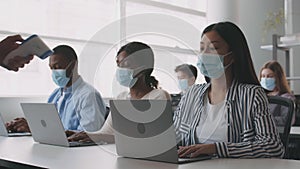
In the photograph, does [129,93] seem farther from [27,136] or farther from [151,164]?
[151,164]

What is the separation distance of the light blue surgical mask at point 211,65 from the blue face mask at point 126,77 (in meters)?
0.49

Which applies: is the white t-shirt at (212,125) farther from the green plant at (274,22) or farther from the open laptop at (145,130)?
the green plant at (274,22)

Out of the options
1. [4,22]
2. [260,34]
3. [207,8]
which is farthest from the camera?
[260,34]

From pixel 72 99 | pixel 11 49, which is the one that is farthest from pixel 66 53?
pixel 11 49

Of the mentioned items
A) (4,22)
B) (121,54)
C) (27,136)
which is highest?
(4,22)

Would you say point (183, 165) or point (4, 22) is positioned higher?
point (4, 22)

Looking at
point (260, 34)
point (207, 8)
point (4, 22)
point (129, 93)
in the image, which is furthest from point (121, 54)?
point (260, 34)

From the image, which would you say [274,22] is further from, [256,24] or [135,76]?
[135,76]

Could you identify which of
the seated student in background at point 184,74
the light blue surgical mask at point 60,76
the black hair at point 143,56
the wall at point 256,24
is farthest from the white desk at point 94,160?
the wall at point 256,24

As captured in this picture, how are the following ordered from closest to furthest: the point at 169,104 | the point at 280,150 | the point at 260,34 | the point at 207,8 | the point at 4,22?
the point at 169,104 < the point at 280,150 < the point at 4,22 < the point at 207,8 < the point at 260,34

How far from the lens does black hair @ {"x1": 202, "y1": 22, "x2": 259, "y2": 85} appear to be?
1791mm

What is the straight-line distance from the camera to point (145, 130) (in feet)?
4.49

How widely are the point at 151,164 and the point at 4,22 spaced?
237 cm

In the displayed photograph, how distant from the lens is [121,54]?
2252mm
